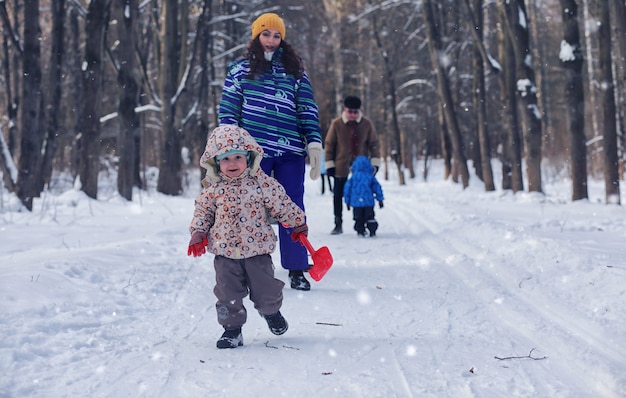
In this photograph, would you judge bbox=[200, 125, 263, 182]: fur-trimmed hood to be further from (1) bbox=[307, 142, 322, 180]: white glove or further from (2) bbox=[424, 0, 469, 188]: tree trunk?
(2) bbox=[424, 0, 469, 188]: tree trunk

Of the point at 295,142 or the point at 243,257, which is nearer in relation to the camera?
the point at 243,257

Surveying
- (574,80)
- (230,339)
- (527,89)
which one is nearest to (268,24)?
(230,339)

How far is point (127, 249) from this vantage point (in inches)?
239

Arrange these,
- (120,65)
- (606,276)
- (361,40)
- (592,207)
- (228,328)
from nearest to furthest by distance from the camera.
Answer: (228,328)
(606,276)
(592,207)
(120,65)
(361,40)

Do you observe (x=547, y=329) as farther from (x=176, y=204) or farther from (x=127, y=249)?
(x=176, y=204)

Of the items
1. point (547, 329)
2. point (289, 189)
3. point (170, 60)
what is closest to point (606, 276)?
point (547, 329)

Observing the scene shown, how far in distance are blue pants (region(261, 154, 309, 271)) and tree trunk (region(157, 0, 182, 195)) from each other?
38.3ft

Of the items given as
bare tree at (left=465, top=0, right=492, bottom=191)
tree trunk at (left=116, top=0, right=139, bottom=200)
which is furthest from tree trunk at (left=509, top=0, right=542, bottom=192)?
tree trunk at (left=116, top=0, right=139, bottom=200)

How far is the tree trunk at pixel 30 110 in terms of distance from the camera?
10.5 meters

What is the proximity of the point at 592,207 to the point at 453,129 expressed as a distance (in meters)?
8.24

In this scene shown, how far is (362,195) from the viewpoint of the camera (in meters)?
8.45

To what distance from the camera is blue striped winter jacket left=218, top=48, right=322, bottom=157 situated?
15.1 ft

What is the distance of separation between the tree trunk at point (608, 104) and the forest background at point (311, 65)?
0.9 inches

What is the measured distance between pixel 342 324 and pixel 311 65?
30707mm
